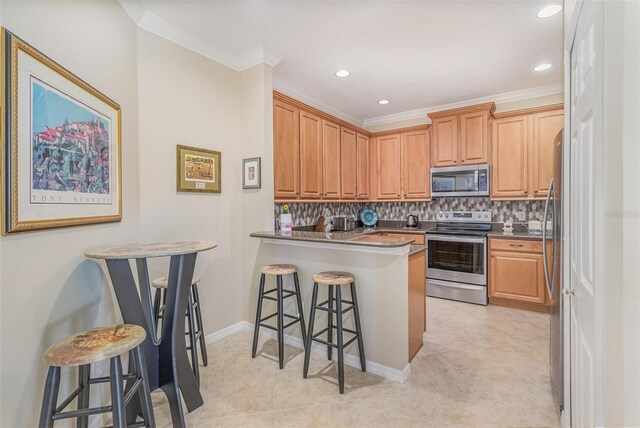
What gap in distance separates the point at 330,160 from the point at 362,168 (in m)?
0.97

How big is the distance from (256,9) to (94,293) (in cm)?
221

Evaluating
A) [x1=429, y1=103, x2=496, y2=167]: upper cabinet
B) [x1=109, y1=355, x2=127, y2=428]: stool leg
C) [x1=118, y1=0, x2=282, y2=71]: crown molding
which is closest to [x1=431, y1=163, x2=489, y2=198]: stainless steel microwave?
[x1=429, y1=103, x2=496, y2=167]: upper cabinet

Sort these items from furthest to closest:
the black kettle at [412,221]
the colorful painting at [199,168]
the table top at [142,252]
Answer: the black kettle at [412,221], the colorful painting at [199,168], the table top at [142,252]

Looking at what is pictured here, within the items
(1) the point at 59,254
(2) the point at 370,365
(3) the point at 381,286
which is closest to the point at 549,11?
(3) the point at 381,286

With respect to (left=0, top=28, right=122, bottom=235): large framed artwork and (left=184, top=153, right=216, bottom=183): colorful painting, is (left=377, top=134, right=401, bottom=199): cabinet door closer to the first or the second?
(left=184, top=153, right=216, bottom=183): colorful painting

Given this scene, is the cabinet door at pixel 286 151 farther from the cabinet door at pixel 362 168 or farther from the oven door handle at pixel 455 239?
the oven door handle at pixel 455 239

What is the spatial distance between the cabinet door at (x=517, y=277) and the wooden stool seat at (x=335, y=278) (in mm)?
2411

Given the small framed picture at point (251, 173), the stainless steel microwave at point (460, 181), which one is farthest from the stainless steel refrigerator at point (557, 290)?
the small framed picture at point (251, 173)

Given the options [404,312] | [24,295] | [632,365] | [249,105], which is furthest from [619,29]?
[249,105]

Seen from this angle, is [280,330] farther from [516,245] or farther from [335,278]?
[516,245]

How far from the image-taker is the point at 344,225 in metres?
4.73

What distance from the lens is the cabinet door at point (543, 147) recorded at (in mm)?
3648

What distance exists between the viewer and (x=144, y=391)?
4.69ft

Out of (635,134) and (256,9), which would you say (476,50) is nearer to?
(256,9)
